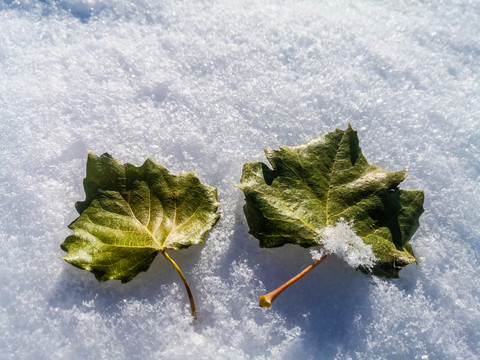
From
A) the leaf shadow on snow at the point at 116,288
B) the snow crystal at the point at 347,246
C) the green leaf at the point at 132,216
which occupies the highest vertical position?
the snow crystal at the point at 347,246

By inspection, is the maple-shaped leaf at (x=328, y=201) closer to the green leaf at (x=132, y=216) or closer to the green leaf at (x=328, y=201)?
the green leaf at (x=328, y=201)

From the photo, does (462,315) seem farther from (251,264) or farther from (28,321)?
(28,321)

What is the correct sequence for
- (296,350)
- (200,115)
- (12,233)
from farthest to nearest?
(200,115) < (12,233) < (296,350)

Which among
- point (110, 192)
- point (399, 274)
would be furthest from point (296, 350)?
point (110, 192)

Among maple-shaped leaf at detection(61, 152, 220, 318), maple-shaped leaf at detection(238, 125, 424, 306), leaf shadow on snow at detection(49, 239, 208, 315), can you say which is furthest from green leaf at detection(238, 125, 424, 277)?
leaf shadow on snow at detection(49, 239, 208, 315)

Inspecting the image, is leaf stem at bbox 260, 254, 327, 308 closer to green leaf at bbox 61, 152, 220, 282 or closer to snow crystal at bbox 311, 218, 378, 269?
snow crystal at bbox 311, 218, 378, 269

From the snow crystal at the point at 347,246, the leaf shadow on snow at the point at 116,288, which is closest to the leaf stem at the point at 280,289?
the snow crystal at the point at 347,246
